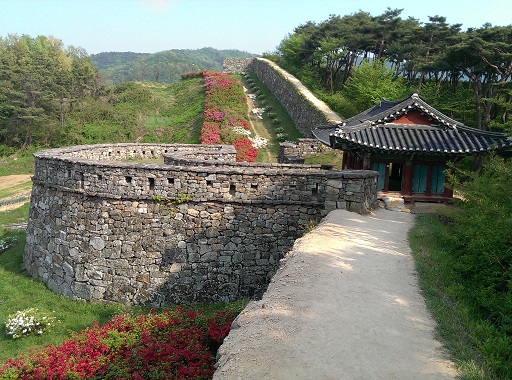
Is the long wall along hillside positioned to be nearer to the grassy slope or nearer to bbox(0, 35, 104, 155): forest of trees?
the grassy slope

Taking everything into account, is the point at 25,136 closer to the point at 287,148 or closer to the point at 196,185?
the point at 287,148

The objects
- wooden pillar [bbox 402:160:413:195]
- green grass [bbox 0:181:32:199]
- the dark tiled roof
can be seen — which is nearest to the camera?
the dark tiled roof

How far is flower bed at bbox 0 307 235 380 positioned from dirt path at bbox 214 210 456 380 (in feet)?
5.04

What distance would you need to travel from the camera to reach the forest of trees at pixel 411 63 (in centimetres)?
2152

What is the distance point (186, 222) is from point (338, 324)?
21.9 ft

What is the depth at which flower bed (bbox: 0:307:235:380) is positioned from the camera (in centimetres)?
702

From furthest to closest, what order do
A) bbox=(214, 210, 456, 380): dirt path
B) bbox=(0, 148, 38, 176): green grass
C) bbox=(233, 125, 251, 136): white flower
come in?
bbox=(0, 148, 38, 176): green grass, bbox=(233, 125, 251, 136): white flower, bbox=(214, 210, 456, 380): dirt path

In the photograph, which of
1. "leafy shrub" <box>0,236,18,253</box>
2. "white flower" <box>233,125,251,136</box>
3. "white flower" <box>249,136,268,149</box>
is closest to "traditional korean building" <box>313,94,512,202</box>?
Result: "leafy shrub" <box>0,236,18,253</box>

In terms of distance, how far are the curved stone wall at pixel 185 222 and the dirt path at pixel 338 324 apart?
107 inches

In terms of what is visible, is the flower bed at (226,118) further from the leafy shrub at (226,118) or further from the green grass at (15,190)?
the green grass at (15,190)

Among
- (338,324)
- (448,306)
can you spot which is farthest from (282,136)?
(338,324)

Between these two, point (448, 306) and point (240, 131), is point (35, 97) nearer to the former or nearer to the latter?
point (240, 131)

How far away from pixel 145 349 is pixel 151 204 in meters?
5.01

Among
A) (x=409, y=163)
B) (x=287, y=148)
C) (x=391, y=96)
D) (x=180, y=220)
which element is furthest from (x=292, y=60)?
(x=180, y=220)
